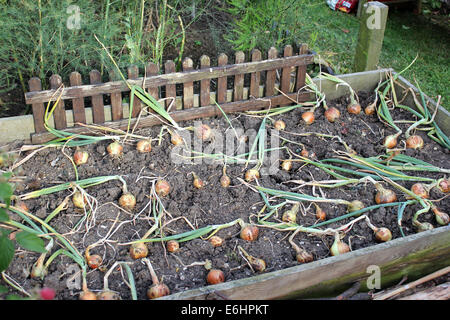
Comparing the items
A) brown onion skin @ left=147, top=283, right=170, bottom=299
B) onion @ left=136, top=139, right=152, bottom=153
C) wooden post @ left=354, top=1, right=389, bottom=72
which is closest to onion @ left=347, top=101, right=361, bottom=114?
wooden post @ left=354, top=1, right=389, bottom=72

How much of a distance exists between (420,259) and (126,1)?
265 centimetres

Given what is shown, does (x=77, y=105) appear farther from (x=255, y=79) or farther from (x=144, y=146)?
(x=255, y=79)

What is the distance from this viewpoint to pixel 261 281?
7.63 ft

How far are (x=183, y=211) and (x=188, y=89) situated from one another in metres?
0.99

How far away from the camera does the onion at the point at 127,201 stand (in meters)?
2.86

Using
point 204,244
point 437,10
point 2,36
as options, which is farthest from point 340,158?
point 437,10

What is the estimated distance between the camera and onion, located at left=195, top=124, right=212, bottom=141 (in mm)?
3404

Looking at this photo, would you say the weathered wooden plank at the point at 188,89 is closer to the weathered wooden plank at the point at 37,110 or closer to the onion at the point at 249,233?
the weathered wooden plank at the point at 37,110

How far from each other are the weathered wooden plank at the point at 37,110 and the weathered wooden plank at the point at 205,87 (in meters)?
1.05

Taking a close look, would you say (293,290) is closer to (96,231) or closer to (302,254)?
(302,254)

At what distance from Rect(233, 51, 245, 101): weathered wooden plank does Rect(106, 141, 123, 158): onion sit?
0.97 meters

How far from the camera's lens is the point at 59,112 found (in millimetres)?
3258

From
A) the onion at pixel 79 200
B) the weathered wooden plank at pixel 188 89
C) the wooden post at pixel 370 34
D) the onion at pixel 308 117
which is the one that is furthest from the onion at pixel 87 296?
the wooden post at pixel 370 34

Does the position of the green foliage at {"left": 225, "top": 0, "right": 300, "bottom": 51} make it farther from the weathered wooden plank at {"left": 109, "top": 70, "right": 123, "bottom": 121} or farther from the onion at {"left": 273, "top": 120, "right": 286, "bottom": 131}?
the weathered wooden plank at {"left": 109, "top": 70, "right": 123, "bottom": 121}
